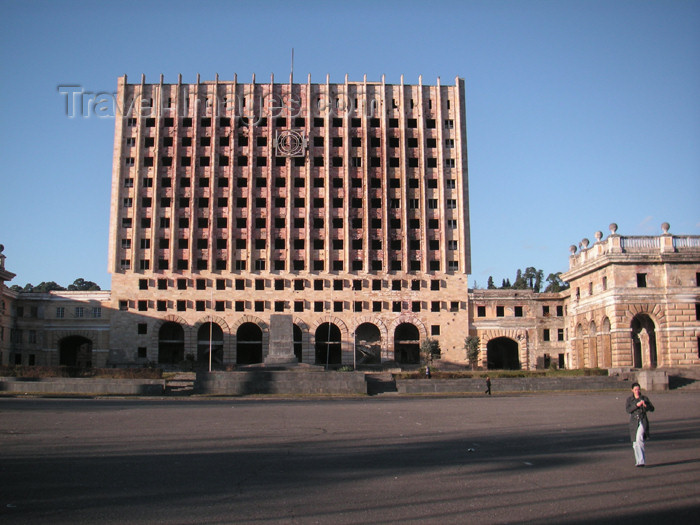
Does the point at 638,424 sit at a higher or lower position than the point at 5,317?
lower

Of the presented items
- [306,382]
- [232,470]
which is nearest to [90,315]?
[306,382]

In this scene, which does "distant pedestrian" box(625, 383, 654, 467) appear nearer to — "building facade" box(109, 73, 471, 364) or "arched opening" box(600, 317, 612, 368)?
"arched opening" box(600, 317, 612, 368)

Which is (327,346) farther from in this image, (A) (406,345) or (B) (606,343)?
(B) (606,343)

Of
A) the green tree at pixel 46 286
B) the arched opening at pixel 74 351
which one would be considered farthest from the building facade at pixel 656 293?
the green tree at pixel 46 286

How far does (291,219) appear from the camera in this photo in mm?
80688

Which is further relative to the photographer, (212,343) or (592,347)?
(212,343)

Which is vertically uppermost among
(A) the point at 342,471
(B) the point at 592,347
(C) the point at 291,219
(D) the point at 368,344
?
(C) the point at 291,219

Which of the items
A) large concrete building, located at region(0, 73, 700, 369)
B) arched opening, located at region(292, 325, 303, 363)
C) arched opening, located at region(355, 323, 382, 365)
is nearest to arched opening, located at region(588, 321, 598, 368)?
large concrete building, located at region(0, 73, 700, 369)

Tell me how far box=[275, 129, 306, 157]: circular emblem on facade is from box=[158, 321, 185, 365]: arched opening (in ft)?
77.5

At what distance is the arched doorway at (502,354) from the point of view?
83.0 meters

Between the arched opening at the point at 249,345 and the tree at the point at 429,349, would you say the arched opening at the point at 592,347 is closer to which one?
the tree at the point at 429,349

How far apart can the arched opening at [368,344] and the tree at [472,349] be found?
10.2 meters

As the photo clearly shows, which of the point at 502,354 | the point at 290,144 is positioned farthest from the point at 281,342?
the point at 502,354

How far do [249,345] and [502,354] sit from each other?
30634 millimetres
